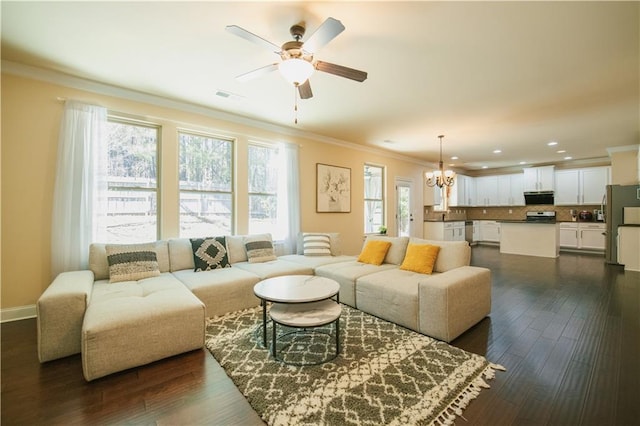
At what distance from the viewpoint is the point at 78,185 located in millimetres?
3031

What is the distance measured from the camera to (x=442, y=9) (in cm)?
194

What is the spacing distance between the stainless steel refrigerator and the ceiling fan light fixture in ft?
24.1

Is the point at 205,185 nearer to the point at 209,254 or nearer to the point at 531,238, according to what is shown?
the point at 209,254

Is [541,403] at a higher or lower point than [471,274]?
lower

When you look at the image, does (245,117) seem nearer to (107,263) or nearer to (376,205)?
(107,263)

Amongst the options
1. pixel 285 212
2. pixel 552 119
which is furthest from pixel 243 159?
pixel 552 119

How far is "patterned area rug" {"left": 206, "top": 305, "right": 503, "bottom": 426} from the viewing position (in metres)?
1.57

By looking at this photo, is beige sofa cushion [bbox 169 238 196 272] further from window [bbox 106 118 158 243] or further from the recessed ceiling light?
the recessed ceiling light

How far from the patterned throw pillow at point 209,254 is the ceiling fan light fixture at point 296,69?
7.94ft

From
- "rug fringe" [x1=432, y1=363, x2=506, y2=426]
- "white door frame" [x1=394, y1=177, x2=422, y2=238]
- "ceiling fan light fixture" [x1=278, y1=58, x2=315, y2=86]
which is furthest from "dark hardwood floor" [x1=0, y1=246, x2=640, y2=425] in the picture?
"white door frame" [x1=394, y1=177, x2=422, y2=238]

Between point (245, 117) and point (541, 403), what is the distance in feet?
15.0

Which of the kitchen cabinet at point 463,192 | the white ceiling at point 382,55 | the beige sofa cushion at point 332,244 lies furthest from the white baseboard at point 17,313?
the kitchen cabinet at point 463,192

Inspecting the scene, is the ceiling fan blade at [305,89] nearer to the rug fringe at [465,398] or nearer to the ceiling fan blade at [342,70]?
the ceiling fan blade at [342,70]

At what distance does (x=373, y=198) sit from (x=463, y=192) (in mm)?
4457
